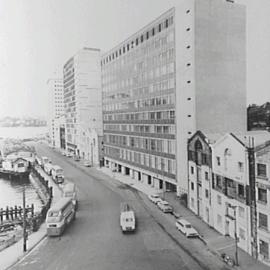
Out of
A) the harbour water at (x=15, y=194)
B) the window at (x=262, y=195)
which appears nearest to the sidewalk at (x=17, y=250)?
the harbour water at (x=15, y=194)

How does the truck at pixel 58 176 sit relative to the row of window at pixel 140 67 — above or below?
below

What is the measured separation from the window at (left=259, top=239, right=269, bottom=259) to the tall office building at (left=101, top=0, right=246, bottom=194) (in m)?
17.3

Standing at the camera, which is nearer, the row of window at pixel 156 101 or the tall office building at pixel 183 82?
the tall office building at pixel 183 82

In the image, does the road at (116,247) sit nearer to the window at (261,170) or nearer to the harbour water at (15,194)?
the window at (261,170)

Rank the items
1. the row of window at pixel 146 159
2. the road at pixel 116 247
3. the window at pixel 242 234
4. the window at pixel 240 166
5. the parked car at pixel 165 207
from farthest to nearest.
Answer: the row of window at pixel 146 159 < the parked car at pixel 165 207 < the window at pixel 240 166 < the window at pixel 242 234 < the road at pixel 116 247

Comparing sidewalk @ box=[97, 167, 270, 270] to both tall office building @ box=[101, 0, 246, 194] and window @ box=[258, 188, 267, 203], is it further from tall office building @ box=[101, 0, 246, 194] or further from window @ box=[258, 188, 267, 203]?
window @ box=[258, 188, 267, 203]

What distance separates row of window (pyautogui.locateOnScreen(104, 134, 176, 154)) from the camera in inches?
1718

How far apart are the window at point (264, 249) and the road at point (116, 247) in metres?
2.91

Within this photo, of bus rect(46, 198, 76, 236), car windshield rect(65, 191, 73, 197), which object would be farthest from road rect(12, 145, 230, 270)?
car windshield rect(65, 191, 73, 197)

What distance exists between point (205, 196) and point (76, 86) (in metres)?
70.7

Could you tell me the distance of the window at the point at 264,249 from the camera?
68.7 feet

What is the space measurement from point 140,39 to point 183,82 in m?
15.2

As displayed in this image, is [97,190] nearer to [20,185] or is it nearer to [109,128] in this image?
[109,128]

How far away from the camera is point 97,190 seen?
47.4 m
